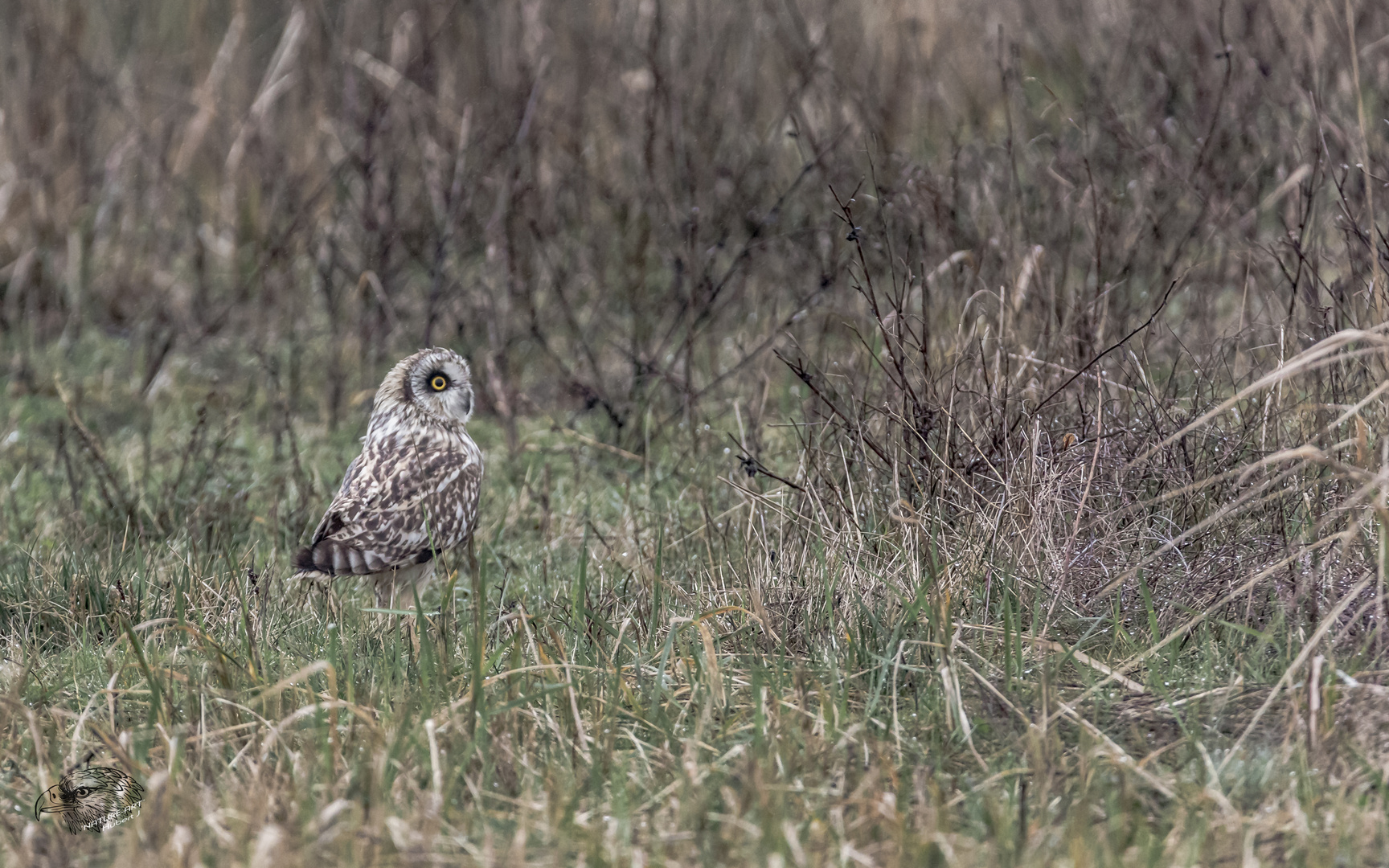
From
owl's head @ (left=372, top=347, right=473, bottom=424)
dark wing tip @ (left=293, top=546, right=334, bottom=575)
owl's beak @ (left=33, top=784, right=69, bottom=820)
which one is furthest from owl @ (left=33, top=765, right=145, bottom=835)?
owl's head @ (left=372, top=347, right=473, bottom=424)

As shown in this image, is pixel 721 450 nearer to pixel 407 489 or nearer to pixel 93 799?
pixel 407 489

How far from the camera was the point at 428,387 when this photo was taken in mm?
4109

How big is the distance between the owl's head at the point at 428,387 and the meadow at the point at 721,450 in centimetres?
54

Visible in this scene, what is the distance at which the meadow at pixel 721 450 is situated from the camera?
8.04 ft

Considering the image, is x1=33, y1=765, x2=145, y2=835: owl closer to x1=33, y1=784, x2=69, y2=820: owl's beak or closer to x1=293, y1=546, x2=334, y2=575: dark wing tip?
x1=33, y1=784, x2=69, y2=820: owl's beak

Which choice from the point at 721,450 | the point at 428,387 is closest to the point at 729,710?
the point at 428,387

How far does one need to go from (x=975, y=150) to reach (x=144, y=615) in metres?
4.02

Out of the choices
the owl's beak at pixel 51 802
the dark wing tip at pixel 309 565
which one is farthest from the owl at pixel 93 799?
the dark wing tip at pixel 309 565

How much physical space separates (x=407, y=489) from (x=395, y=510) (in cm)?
9

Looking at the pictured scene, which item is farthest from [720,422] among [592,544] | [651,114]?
[651,114]

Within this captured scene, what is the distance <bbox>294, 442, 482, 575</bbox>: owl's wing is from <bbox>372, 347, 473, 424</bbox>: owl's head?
0.46 ft

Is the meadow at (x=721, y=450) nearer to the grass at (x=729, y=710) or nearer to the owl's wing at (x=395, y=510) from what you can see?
the grass at (x=729, y=710)

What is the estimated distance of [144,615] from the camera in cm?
341

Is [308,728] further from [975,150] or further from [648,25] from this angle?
[648,25]
